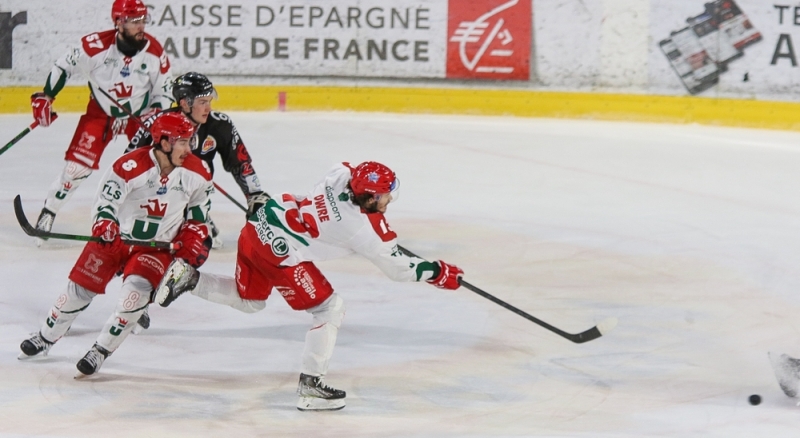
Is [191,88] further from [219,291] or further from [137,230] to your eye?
[219,291]

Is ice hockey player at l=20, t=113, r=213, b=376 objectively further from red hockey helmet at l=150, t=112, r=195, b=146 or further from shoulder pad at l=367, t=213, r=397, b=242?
shoulder pad at l=367, t=213, r=397, b=242

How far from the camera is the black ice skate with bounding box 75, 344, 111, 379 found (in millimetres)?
4398

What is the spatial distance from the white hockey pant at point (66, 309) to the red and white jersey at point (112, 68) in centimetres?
219

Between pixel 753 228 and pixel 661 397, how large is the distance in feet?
10.2

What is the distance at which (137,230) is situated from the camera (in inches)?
185

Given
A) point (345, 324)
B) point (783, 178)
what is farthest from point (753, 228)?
point (345, 324)

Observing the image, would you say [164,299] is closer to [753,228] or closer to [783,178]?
[753,228]

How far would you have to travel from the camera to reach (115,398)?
427cm

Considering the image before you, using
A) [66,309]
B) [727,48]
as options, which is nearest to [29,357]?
[66,309]

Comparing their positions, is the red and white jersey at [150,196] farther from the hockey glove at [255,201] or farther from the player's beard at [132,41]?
the player's beard at [132,41]

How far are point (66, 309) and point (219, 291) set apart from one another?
59 cm

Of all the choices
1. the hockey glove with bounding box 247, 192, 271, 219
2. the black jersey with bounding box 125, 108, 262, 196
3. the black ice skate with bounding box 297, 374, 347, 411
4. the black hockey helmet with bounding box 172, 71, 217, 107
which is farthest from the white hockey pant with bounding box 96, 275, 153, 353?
the black jersey with bounding box 125, 108, 262, 196

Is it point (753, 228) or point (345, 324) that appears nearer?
point (345, 324)

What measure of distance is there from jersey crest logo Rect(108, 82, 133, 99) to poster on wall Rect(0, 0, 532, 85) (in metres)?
4.07
